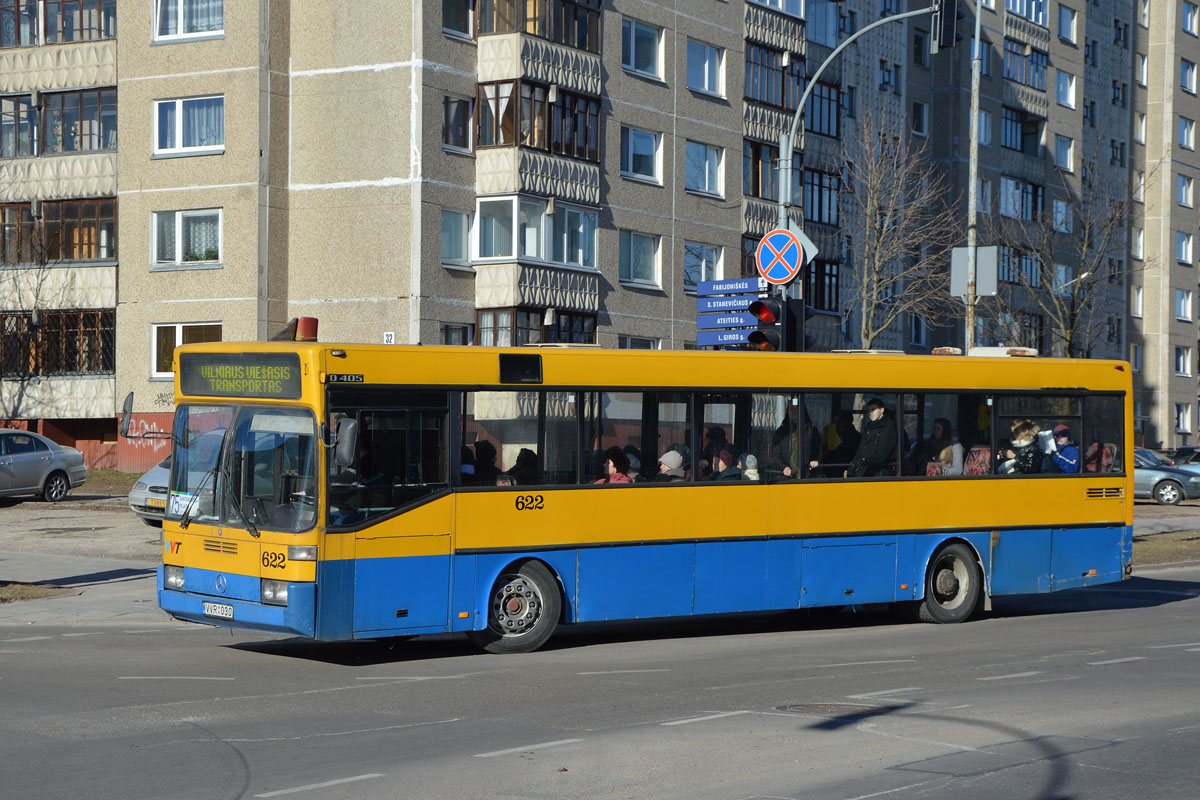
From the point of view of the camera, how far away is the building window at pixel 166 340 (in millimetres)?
40281

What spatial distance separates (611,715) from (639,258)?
34.0 metres

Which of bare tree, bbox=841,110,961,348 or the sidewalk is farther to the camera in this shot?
bare tree, bbox=841,110,961,348

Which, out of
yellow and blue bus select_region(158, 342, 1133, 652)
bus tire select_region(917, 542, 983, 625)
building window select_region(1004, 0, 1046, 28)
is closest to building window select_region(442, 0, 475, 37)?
yellow and blue bus select_region(158, 342, 1133, 652)

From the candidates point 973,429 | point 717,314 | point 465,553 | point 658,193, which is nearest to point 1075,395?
point 973,429

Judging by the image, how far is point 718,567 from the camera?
14688 mm

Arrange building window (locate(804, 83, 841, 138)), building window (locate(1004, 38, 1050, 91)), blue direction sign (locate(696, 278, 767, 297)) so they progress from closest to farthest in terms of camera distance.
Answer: blue direction sign (locate(696, 278, 767, 297)), building window (locate(804, 83, 841, 138)), building window (locate(1004, 38, 1050, 91))

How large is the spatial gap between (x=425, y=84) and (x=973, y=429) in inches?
948

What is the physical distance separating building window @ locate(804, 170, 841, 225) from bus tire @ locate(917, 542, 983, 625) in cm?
3366

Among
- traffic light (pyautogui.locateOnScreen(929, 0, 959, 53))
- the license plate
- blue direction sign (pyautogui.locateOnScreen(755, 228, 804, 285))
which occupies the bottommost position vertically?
the license plate

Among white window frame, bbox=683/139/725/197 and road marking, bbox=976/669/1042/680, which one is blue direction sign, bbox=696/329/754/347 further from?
white window frame, bbox=683/139/725/197

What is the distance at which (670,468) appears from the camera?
47.5 ft

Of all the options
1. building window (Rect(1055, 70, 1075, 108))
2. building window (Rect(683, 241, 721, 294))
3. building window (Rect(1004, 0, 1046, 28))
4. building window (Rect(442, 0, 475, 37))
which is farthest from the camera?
building window (Rect(1055, 70, 1075, 108))

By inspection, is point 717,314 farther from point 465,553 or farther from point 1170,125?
point 1170,125

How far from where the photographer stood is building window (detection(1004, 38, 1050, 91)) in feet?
205
